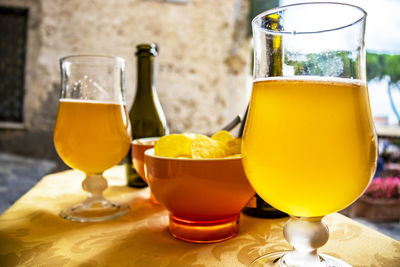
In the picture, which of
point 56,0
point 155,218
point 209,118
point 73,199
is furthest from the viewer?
point 209,118

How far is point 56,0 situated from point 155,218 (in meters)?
4.98

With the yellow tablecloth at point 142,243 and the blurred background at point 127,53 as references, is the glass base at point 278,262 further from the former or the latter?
the blurred background at point 127,53

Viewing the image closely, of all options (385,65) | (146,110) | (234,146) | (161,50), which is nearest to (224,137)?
(234,146)

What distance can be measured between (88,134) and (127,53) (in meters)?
4.30

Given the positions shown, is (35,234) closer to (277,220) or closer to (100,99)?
(100,99)

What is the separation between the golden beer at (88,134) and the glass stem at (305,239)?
476mm

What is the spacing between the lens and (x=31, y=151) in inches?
186

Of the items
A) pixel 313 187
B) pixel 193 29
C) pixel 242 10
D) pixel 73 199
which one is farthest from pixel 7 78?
pixel 313 187

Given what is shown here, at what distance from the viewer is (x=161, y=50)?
4746 mm

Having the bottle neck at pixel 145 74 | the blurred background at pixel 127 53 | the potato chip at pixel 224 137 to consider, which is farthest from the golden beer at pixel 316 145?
the blurred background at pixel 127 53

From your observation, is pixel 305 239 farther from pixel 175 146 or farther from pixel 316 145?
pixel 175 146

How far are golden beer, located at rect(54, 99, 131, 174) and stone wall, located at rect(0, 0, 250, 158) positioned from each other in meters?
3.93

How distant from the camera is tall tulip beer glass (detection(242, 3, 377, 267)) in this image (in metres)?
0.39

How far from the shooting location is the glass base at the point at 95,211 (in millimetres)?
666
